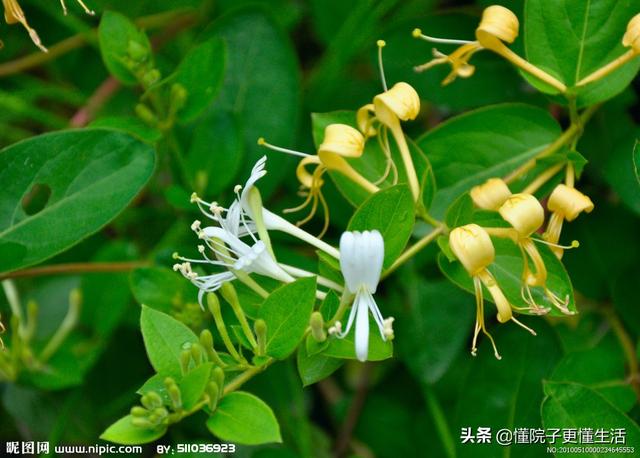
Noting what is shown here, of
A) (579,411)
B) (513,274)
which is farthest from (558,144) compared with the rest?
(579,411)

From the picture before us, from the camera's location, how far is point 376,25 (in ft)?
4.62

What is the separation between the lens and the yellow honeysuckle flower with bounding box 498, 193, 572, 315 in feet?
2.51

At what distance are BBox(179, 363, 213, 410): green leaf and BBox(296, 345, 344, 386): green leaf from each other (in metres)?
0.10

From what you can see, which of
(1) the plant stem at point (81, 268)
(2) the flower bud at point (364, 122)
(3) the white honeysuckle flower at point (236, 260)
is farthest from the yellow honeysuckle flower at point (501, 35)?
(1) the plant stem at point (81, 268)

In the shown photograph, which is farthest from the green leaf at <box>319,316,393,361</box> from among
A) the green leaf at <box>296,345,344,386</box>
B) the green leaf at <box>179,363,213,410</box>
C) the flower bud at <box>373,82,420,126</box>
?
the flower bud at <box>373,82,420,126</box>

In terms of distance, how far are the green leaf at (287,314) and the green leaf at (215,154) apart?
388mm

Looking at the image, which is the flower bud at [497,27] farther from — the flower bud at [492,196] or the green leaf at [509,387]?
the green leaf at [509,387]

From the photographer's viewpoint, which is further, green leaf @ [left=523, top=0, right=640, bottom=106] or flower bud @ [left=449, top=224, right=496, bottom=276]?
green leaf @ [left=523, top=0, right=640, bottom=106]

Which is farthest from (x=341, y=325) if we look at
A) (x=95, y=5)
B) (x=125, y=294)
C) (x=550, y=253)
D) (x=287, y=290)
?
(x=95, y=5)

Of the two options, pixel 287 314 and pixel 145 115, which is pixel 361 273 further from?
pixel 145 115

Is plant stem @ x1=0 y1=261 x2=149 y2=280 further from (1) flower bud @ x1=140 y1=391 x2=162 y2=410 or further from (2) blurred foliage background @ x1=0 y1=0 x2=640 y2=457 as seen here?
(1) flower bud @ x1=140 y1=391 x2=162 y2=410

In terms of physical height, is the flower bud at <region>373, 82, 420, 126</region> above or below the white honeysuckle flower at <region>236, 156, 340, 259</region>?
above

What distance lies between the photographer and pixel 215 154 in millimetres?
1168

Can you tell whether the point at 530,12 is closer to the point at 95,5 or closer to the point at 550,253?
the point at 550,253
